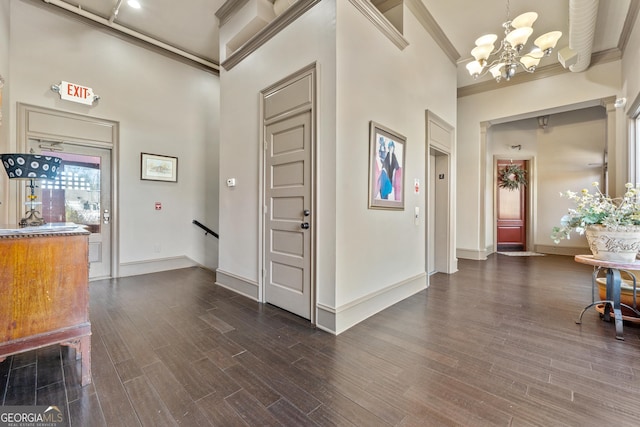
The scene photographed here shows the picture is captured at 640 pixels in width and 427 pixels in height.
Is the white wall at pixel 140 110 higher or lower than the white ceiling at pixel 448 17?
lower

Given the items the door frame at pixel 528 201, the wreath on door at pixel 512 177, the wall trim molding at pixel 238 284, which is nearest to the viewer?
the wall trim molding at pixel 238 284

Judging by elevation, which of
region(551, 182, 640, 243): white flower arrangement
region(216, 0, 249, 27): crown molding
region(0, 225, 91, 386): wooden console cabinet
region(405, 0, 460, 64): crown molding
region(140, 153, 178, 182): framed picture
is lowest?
region(0, 225, 91, 386): wooden console cabinet

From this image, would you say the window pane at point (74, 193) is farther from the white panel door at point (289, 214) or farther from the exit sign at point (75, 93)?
the white panel door at point (289, 214)

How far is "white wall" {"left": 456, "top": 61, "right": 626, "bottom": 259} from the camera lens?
5.01 meters

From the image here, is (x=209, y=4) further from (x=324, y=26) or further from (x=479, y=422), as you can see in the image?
(x=479, y=422)

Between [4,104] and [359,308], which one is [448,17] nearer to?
[359,308]

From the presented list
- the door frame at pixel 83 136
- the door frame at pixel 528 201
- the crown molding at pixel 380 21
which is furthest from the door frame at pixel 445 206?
the door frame at pixel 83 136

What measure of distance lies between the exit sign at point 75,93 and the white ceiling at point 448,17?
1.04m

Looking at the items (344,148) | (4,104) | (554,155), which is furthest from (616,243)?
(4,104)

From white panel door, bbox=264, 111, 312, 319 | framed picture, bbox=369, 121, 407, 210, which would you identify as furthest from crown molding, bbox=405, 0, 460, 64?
white panel door, bbox=264, 111, 312, 319

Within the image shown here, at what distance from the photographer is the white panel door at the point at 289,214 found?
279 cm

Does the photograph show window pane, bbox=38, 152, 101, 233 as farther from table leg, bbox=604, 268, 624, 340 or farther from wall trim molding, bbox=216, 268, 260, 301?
table leg, bbox=604, 268, 624, 340

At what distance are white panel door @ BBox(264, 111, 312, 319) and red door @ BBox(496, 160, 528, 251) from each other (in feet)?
22.5

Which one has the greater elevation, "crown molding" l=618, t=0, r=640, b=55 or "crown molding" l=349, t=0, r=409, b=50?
"crown molding" l=618, t=0, r=640, b=55
